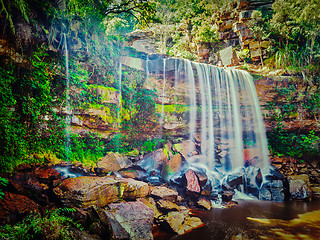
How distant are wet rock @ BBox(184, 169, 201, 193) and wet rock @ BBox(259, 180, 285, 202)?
10.5 ft

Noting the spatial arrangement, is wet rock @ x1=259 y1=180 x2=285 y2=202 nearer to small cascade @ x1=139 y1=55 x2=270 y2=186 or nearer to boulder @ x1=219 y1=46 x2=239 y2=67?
small cascade @ x1=139 y1=55 x2=270 y2=186

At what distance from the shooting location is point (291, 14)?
34.8 feet

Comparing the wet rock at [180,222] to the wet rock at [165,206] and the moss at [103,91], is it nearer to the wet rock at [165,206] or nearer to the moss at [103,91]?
the wet rock at [165,206]

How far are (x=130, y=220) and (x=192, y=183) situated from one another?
306 centimetres

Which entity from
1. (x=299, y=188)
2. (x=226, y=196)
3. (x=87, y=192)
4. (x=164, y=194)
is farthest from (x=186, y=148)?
(x=87, y=192)


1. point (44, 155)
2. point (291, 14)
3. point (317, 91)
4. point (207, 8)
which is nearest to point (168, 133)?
point (44, 155)

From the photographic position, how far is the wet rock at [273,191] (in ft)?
22.1

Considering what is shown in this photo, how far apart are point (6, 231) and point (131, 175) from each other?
161 inches

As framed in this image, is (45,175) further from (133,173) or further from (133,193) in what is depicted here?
(133,173)

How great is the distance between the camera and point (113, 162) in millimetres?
6719

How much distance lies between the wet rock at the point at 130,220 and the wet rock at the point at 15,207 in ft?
5.26

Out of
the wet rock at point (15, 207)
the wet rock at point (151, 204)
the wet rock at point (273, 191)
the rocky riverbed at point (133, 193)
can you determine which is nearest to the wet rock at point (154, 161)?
the rocky riverbed at point (133, 193)

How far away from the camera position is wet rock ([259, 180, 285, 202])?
674 cm

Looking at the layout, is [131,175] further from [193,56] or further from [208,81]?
[193,56]
